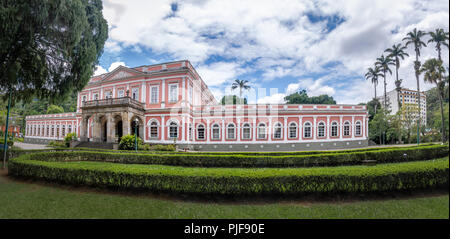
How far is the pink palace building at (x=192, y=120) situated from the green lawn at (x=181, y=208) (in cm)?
1356

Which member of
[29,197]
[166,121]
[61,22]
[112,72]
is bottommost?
[29,197]

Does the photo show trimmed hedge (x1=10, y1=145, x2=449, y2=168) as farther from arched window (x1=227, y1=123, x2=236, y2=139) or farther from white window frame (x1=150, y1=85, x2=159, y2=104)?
white window frame (x1=150, y1=85, x2=159, y2=104)

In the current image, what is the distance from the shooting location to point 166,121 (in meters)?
17.7

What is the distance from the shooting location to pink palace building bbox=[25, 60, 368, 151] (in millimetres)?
17531

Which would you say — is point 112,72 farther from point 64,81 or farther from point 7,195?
point 7,195

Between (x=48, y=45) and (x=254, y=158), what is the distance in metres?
9.62

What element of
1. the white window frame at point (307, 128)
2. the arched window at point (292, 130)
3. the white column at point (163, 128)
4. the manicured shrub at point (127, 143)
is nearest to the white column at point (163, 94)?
the white column at point (163, 128)

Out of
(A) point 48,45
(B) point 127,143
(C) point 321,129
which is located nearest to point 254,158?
(A) point 48,45

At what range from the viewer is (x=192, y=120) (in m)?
18.8

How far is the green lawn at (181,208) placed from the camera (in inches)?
120

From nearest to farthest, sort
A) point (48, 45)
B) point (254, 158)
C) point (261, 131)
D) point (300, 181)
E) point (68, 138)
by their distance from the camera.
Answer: point (300, 181) < point (48, 45) < point (254, 158) < point (68, 138) < point (261, 131)

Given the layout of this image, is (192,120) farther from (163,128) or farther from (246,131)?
(246,131)
